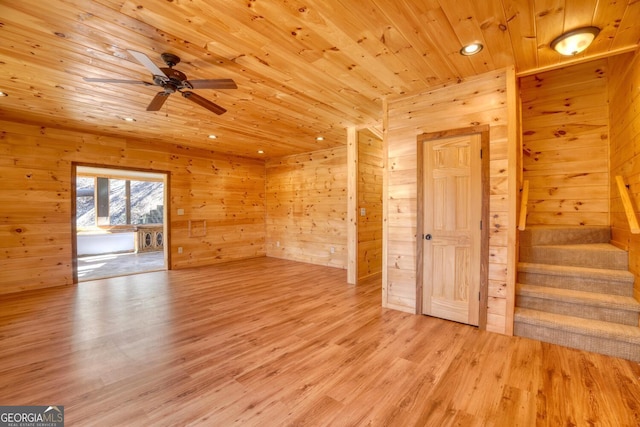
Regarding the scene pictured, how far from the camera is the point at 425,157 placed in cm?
319

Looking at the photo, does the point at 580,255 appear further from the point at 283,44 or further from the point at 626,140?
the point at 283,44

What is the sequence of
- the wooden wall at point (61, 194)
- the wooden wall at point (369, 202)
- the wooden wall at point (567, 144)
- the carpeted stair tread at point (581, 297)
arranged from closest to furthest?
the carpeted stair tread at point (581, 297)
the wooden wall at point (567, 144)
the wooden wall at point (61, 194)
the wooden wall at point (369, 202)

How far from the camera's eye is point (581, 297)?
260cm

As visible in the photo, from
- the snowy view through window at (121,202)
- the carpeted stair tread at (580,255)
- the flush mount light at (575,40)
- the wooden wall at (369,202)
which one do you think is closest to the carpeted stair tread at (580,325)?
the carpeted stair tread at (580,255)

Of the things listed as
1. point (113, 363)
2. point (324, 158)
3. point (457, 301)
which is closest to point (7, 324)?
point (113, 363)

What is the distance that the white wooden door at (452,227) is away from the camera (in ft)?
9.52

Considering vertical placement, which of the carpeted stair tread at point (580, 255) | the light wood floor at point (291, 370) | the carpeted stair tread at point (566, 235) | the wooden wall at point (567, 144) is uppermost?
the wooden wall at point (567, 144)

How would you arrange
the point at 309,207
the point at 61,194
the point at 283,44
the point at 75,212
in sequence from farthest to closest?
the point at 309,207 < the point at 75,212 < the point at 61,194 < the point at 283,44

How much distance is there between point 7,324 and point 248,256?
4420 millimetres

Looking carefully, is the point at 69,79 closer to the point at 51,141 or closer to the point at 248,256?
the point at 51,141

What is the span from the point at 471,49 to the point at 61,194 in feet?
20.2

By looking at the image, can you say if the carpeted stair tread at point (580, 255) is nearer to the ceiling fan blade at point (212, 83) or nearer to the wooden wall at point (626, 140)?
the wooden wall at point (626, 140)

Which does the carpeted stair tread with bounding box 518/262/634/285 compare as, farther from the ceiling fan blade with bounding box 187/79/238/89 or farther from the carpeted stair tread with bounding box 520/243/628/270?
the ceiling fan blade with bounding box 187/79/238/89

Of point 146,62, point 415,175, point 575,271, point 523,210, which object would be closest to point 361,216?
point 415,175
